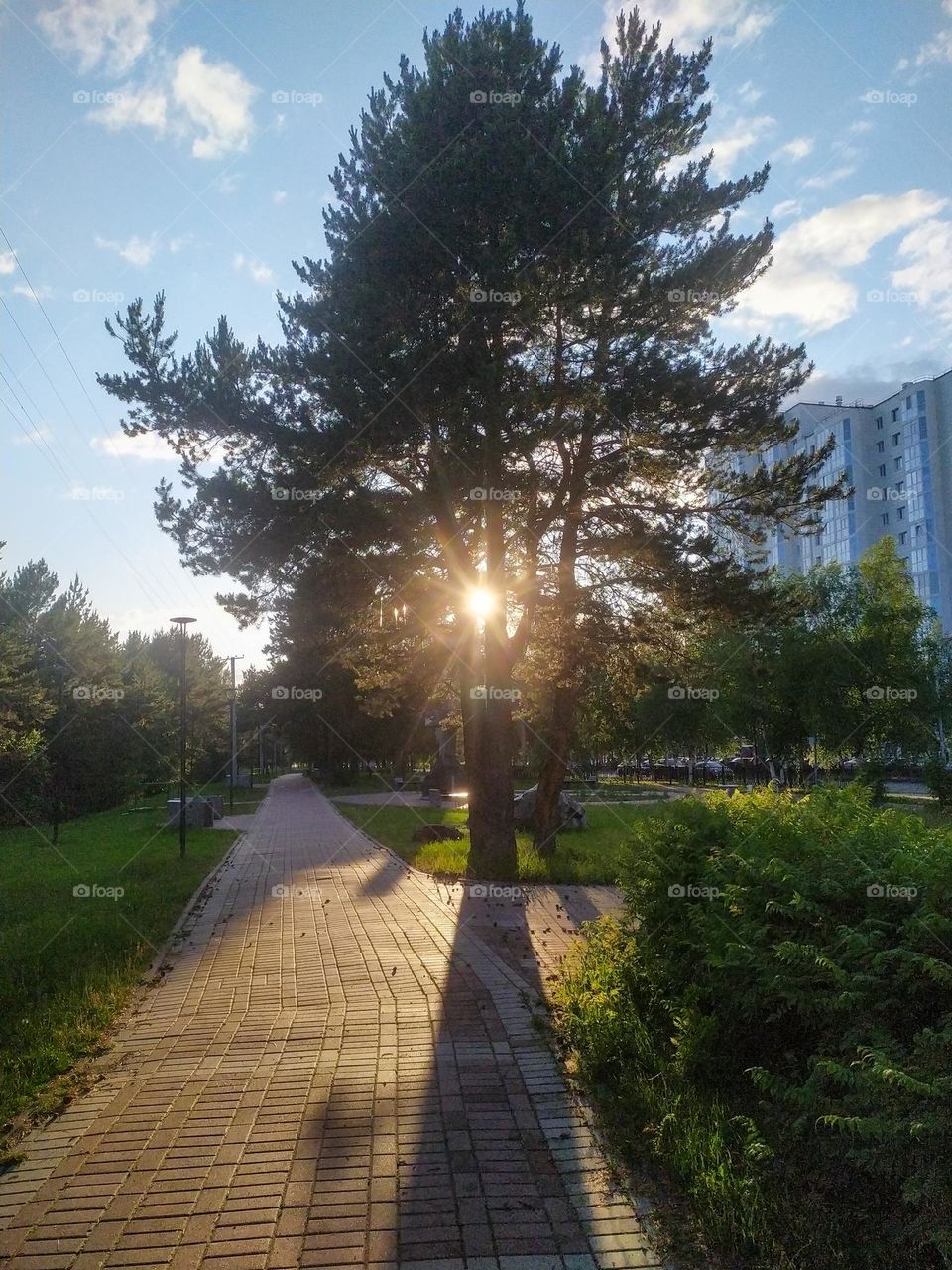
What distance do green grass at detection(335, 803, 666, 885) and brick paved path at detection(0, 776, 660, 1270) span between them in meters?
2.31

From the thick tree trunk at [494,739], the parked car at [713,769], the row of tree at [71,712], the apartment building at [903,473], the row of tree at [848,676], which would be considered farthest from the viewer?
the apartment building at [903,473]

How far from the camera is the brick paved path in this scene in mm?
3529

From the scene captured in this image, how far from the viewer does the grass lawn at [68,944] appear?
18.7ft

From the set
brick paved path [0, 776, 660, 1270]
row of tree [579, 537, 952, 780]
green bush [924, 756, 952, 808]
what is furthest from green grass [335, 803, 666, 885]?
green bush [924, 756, 952, 808]

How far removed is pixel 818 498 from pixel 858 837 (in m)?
10.2

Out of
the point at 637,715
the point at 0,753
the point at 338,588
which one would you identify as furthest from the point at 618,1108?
the point at 637,715

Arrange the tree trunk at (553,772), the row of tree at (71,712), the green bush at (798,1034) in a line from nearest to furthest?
1. the green bush at (798,1034)
2. the tree trunk at (553,772)
3. the row of tree at (71,712)

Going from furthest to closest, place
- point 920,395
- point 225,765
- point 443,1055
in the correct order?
1. point 920,395
2. point 225,765
3. point 443,1055

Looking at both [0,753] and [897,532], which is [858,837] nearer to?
[0,753]

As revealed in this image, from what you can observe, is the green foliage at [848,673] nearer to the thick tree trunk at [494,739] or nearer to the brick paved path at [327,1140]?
the thick tree trunk at [494,739]

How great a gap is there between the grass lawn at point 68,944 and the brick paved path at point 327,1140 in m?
0.31

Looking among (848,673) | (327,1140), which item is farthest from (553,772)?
(848,673)

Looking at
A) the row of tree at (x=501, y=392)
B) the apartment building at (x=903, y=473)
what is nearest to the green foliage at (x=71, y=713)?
the row of tree at (x=501, y=392)

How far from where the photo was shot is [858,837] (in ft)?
16.6
